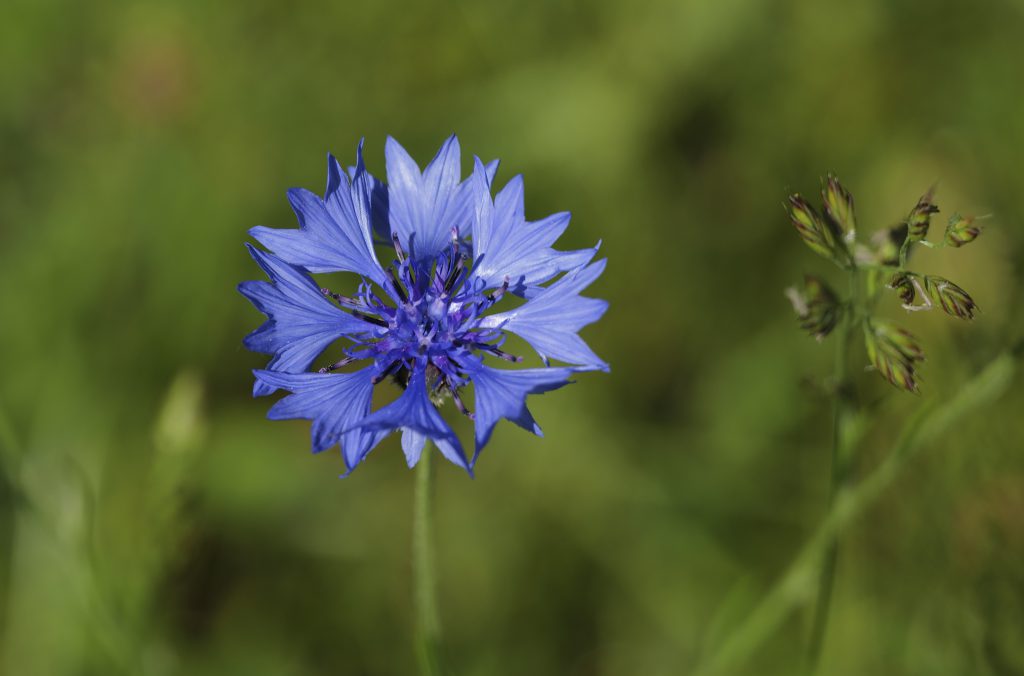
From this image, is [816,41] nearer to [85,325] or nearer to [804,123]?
[804,123]

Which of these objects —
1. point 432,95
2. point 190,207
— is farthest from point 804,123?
point 190,207

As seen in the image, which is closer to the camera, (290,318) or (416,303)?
(290,318)

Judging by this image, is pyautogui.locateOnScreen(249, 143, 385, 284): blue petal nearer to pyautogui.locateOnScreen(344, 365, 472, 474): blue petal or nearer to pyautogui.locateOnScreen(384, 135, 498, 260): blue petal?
pyautogui.locateOnScreen(384, 135, 498, 260): blue petal

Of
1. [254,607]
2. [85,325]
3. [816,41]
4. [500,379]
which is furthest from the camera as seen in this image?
[816,41]

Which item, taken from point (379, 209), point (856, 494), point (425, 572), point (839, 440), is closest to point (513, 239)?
point (379, 209)

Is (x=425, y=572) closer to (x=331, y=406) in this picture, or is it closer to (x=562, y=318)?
(x=331, y=406)

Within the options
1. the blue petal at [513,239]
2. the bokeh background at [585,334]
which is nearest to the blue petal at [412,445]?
the blue petal at [513,239]

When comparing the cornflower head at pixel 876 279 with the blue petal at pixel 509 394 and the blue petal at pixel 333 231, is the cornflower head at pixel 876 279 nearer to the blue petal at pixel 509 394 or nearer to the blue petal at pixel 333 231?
the blue petal at pixel 509 394
